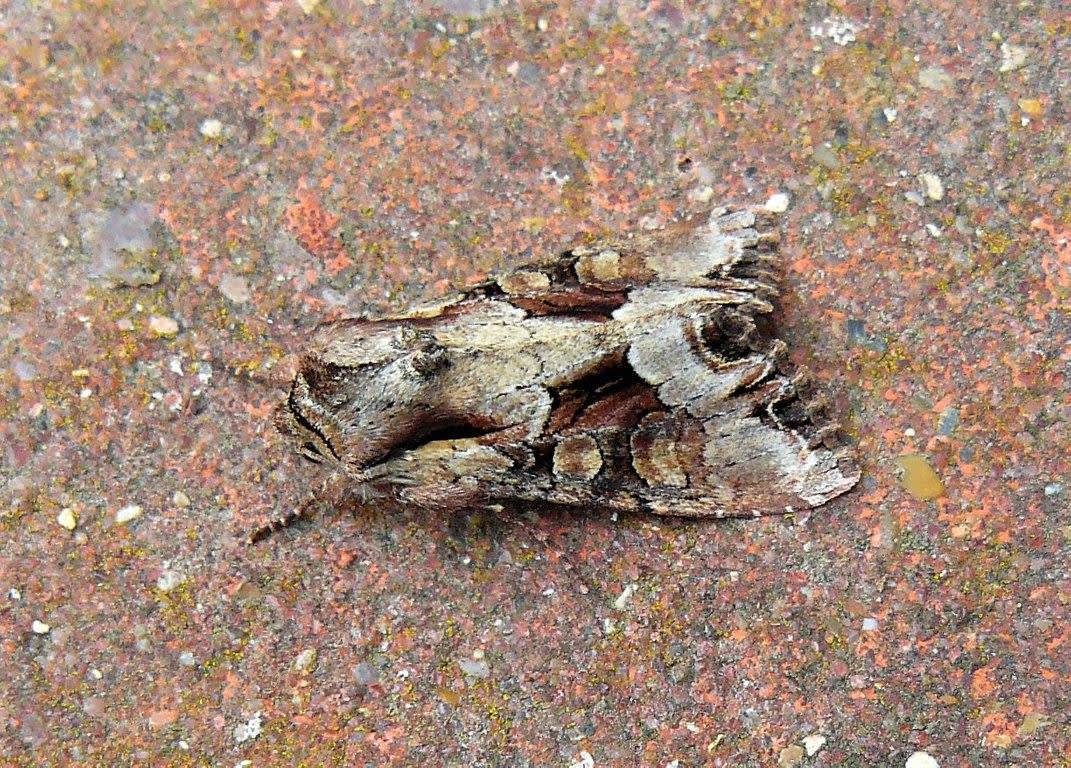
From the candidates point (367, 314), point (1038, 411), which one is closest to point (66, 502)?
point (367, 314)

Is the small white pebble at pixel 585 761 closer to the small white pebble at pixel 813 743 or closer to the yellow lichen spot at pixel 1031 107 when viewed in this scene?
the small white pebble at pixel 813 743

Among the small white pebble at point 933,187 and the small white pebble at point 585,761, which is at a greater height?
the small white pebble at point 933,187

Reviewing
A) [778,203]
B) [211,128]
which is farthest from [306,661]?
[778,203]

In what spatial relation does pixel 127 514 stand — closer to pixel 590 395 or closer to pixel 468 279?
pixel 468 279

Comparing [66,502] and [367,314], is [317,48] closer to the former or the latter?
[367,314]

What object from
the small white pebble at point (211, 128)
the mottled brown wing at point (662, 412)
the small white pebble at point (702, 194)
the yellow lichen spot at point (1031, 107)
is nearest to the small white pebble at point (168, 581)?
the mottled brown wing at point (662, 412)

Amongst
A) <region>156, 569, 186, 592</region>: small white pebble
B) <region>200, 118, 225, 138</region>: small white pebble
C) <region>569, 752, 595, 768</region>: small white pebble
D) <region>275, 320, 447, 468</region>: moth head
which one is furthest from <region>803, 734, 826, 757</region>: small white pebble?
<region>200, 118, 225, 138</region>: small white pebble

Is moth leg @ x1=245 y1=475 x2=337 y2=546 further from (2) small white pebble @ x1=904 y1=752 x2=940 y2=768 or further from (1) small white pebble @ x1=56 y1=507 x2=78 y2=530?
(2) small white pebble @ x1=904 y1=752 x2=940 y2=768
